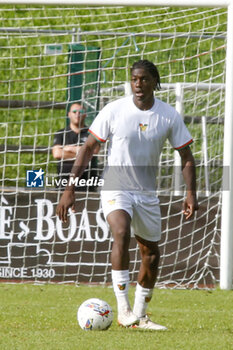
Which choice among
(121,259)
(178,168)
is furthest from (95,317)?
(178,168)

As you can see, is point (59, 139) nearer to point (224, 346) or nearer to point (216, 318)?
point (216, 318)

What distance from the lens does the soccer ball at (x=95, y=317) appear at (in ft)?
19.3

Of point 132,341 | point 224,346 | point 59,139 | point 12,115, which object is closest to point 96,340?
point 132,341

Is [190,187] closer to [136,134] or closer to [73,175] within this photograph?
[136,134]

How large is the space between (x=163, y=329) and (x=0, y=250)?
3.95 m

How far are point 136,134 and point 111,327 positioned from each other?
5.08 feet

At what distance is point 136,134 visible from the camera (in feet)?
20.6

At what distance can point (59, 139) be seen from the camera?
10.3m

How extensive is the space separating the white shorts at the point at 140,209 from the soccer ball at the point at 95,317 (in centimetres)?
71

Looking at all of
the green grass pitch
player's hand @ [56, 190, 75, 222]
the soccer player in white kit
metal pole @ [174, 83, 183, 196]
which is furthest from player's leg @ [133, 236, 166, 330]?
metal pole @ [174, 83, 183, 196]

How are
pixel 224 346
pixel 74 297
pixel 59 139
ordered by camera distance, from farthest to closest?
1. pixel 59 139
2. pixel 74 297
3. pixel 224 346

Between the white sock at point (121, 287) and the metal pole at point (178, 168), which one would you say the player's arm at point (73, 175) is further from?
the metal pole at point (178, 168)

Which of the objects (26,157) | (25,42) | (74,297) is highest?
(25,42)

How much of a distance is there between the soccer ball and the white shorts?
711 millimetres
